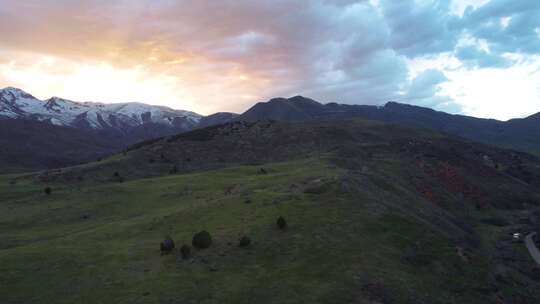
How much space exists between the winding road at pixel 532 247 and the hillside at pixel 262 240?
4.14 ft

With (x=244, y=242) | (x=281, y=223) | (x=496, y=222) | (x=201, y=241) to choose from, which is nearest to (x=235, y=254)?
(x=244, y=242)

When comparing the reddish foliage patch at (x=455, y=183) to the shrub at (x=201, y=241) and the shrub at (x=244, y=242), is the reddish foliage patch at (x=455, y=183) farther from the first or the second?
the shrub at (x=201, y=241)

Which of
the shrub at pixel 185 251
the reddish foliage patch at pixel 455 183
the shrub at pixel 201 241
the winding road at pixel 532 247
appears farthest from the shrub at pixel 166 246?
the reddish foliage patch at pixel 455 183

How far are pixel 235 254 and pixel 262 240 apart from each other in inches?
A: 145

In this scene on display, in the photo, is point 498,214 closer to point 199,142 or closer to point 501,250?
point 501,250

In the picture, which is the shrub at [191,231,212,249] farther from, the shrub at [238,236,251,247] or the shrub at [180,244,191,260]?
the shrub at [238,236,251,247]

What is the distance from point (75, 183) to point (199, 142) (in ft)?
172

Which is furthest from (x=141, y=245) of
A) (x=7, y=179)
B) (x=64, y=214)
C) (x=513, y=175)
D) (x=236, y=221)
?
(x=513, y=175)

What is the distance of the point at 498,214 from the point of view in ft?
287

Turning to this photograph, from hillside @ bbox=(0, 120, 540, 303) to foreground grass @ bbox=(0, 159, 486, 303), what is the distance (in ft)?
0.46

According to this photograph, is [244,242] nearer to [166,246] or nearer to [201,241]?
[201,241]

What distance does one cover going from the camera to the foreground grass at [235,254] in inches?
1274

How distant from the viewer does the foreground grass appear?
1274 inches

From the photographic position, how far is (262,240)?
4225cm
